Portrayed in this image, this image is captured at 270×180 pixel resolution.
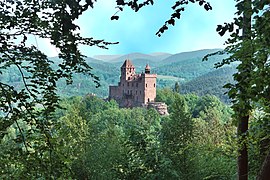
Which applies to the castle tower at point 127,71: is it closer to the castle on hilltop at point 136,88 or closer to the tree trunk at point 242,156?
the castle on hilltop at point 136,88

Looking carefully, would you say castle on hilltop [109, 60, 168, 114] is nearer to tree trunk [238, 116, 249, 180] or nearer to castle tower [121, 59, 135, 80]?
castle tower [121, 59, 135, 80]

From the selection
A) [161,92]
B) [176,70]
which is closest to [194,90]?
[161,92]

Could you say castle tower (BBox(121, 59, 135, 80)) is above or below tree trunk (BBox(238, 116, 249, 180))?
above

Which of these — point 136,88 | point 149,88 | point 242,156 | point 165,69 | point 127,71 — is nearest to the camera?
point 242,156

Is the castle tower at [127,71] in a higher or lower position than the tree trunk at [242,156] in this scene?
higher

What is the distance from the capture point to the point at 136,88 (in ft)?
184

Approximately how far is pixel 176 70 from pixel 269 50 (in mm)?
117600

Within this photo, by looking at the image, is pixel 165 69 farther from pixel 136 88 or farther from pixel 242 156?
pixel 242 156

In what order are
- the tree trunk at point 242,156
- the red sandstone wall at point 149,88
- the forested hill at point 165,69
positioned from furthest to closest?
the forested hill at point 165,69, the red sandstone wall at point 149,88, the tree trunk at point 242,156

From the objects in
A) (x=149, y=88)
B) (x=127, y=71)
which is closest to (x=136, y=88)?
(x=149, y=88)

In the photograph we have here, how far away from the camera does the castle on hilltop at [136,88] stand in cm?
5572

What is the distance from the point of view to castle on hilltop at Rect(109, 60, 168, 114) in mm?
55719

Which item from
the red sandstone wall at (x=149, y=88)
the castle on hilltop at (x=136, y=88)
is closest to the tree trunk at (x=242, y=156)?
the castle on hilltop at (x=136, y=88)

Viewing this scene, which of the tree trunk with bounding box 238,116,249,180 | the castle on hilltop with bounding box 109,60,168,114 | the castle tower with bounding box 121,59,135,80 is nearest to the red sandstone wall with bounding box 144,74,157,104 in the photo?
the castle on hilltop with bounding box 109,60,168,114
